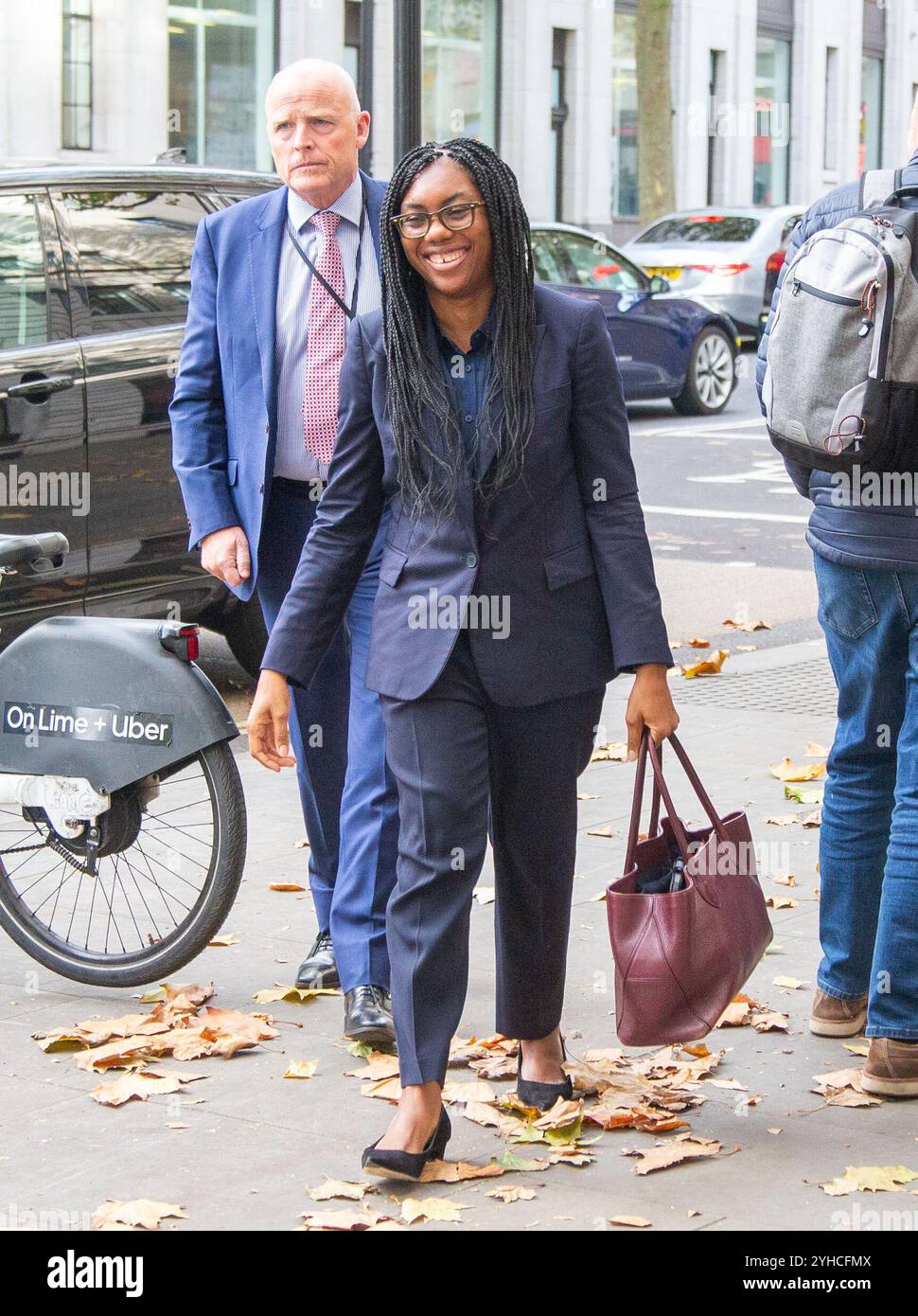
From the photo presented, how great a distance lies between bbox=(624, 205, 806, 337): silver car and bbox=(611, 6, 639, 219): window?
38.1ft

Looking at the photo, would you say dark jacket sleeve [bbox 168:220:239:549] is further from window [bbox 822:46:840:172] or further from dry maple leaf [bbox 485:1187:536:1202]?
window [bbox 822:46:840:172]

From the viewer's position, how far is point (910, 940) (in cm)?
414

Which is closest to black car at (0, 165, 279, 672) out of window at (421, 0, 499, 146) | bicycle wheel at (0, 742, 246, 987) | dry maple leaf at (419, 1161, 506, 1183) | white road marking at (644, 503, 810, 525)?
bicycle wheel at (0, 742, 246, 987)

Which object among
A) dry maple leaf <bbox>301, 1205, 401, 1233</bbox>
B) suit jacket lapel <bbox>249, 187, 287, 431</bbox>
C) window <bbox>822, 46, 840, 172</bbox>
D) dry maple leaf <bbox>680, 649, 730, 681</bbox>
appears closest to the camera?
dry maple leaf <bbox>301, 1205, 401, 1233</bbox>

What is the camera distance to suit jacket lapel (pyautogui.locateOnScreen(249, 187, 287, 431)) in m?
4.66

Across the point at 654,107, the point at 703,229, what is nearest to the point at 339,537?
the point at 703,229

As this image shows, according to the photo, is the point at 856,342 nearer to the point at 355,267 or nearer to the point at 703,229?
the point at 355,267

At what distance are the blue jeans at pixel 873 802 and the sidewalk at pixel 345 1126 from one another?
8.5 inches

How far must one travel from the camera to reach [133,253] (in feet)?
24.5
